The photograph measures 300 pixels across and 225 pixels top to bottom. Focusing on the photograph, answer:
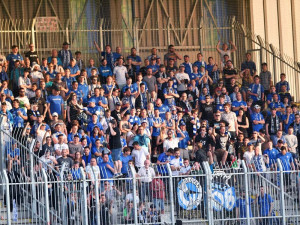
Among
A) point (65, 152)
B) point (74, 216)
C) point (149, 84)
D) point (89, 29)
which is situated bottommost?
point (74, 216)

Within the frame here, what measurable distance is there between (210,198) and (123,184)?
1980 mm

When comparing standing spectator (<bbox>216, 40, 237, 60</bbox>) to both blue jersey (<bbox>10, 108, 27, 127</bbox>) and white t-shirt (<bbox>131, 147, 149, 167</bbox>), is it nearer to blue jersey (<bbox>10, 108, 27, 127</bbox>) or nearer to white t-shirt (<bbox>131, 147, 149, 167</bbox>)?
white t-shirt (<bbox>131, 147, 149, 167</bbox>)

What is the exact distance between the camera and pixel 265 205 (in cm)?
1859

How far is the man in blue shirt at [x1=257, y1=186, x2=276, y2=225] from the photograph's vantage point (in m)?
18.5

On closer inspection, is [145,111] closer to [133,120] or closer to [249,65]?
[133,120]

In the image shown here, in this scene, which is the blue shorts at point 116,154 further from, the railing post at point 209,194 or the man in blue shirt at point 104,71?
the railing post at point 209,194

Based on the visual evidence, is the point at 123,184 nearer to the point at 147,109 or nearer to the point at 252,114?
the point at 147,109

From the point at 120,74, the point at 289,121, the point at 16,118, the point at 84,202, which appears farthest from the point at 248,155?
the point at 84,202

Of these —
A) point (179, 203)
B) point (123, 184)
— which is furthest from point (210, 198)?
point (123, 184)

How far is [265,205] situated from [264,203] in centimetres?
6

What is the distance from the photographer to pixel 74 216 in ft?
57.8

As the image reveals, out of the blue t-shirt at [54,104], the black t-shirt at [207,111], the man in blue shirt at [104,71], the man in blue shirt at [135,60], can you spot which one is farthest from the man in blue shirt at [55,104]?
the black t-shirt at [207,111]

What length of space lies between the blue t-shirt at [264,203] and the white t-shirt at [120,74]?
27.3ft

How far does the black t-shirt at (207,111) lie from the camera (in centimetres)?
2516
